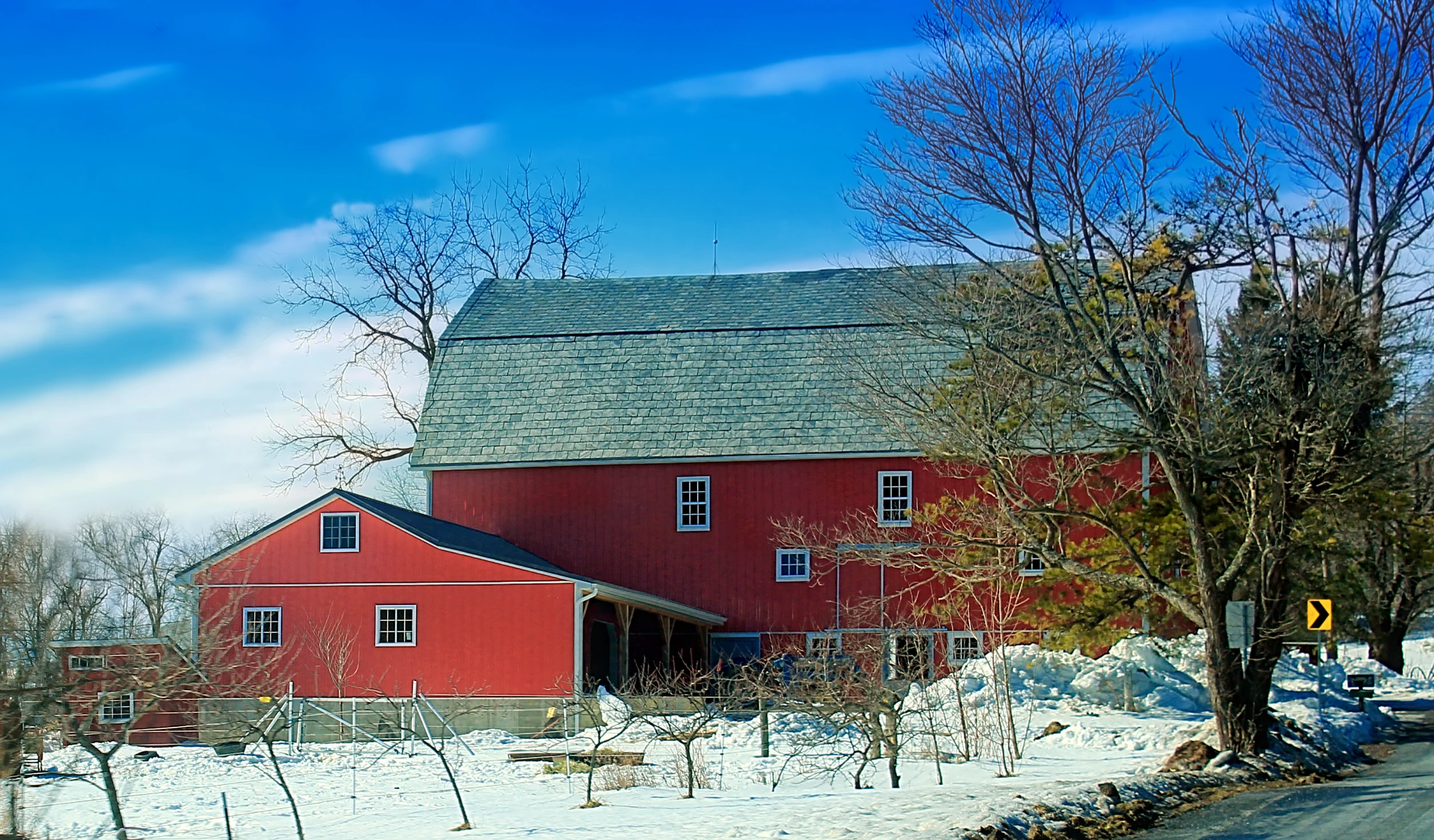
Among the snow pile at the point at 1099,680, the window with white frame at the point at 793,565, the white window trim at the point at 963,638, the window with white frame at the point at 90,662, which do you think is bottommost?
the snow pile at the point at 1099,680

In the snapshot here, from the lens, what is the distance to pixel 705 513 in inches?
1367

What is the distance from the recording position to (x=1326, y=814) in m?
14.2

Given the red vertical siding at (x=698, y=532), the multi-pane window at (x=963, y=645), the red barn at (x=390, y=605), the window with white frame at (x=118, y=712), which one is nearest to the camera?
the window with white frame at (x=118, y=712)

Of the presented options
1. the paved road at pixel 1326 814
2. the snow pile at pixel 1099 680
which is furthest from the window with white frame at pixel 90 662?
the snow pile at pixel 1099 680

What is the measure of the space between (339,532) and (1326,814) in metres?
21.1

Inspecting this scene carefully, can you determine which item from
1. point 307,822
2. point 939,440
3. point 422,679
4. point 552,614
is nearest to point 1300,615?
point 939,440

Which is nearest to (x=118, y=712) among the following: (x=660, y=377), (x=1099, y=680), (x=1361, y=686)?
(x=660, y=377)

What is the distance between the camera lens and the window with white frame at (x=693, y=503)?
3466 centimetres

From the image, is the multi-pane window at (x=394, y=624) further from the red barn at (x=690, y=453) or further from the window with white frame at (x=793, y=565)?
the window with white frame at (x=793, y=565)

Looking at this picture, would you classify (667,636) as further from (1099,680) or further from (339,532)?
(1099,680)

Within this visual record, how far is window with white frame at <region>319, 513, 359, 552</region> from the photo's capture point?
29750mm

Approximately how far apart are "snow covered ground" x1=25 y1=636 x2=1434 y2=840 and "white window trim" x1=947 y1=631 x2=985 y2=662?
3.40 metres

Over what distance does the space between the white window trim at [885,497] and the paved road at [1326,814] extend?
15.5 meters

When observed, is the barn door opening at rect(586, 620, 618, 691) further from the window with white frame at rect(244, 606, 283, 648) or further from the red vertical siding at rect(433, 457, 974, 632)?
the window with white frame at rect(244, 606, 283, 648)
